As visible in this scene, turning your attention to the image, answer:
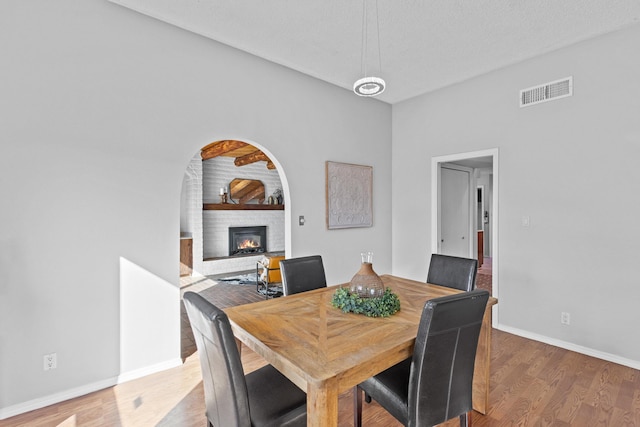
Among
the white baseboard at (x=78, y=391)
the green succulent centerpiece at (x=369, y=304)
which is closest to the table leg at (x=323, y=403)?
the green succulent centerpiece at (x=369, y=304)

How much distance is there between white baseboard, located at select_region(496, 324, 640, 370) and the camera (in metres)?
2.72

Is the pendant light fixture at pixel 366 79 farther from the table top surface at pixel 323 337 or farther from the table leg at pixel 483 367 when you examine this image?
the table leg at pixel 483 367

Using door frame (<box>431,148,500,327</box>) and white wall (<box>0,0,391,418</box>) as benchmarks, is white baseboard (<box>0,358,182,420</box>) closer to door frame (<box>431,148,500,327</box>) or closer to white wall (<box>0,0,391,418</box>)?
white wall (<box>0,0,391,418</box>)

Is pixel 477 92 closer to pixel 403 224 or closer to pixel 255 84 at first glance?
pixel 403 224

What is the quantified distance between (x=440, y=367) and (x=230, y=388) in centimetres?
92

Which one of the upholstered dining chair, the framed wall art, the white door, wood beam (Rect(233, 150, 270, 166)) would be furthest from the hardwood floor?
wood beam (Rect(233, 150, 270, 166))

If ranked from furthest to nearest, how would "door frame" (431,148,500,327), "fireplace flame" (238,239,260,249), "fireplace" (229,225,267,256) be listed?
"fireplace flame" (238,239,260,249) → "fireplace" (229,225,267,256) → "door frame" (431,148,500,327)

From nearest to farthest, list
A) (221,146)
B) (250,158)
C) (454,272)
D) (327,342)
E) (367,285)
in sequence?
(327,342) < (367,285) < (454,272) < (221,146) < (250,158)

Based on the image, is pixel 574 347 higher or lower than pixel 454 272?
lower

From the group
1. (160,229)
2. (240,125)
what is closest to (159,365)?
(160,229)

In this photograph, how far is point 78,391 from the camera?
7.47ft

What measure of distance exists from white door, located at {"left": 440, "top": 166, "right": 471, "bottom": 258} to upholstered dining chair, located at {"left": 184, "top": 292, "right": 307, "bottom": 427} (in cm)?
368

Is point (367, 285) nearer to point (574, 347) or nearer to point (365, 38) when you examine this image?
point (365, 38)

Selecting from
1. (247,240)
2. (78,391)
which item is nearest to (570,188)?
(78,391)
